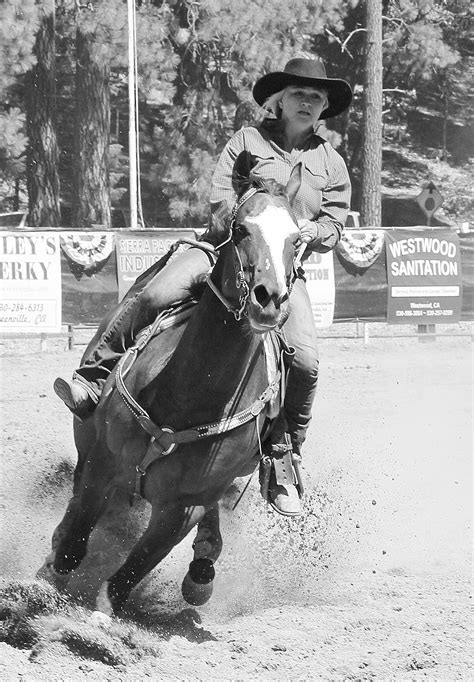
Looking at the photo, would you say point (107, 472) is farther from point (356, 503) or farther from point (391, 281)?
point (391, 281)

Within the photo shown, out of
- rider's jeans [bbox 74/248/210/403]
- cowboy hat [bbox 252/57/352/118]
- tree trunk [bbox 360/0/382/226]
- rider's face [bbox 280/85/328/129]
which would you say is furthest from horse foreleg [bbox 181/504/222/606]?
tree trunk [bbox 360/0/382/226]

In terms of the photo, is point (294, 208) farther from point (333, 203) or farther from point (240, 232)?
point (240, 232)

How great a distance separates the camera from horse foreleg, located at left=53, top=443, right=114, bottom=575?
5.08 metres

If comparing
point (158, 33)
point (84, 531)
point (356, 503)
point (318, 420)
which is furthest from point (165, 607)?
A: point (158, 33)

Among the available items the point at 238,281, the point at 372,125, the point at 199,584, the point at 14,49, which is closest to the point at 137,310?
the point at 238,281

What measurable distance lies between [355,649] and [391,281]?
9.83 metres

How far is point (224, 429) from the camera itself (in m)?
4.59

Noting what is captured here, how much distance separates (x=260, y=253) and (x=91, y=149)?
1551 centimetres

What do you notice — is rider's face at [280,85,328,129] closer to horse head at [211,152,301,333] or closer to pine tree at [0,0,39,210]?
horse head at [211,152,301,333]

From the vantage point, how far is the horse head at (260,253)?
3746 mm

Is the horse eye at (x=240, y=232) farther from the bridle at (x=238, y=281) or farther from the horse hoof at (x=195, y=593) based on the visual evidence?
the horse hoof at (x=195, y=593)

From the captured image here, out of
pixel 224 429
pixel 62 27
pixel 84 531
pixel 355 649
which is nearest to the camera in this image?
pixel 224 429

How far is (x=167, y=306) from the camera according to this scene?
4953mm

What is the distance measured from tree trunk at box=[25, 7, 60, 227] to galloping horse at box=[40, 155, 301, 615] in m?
14.4
